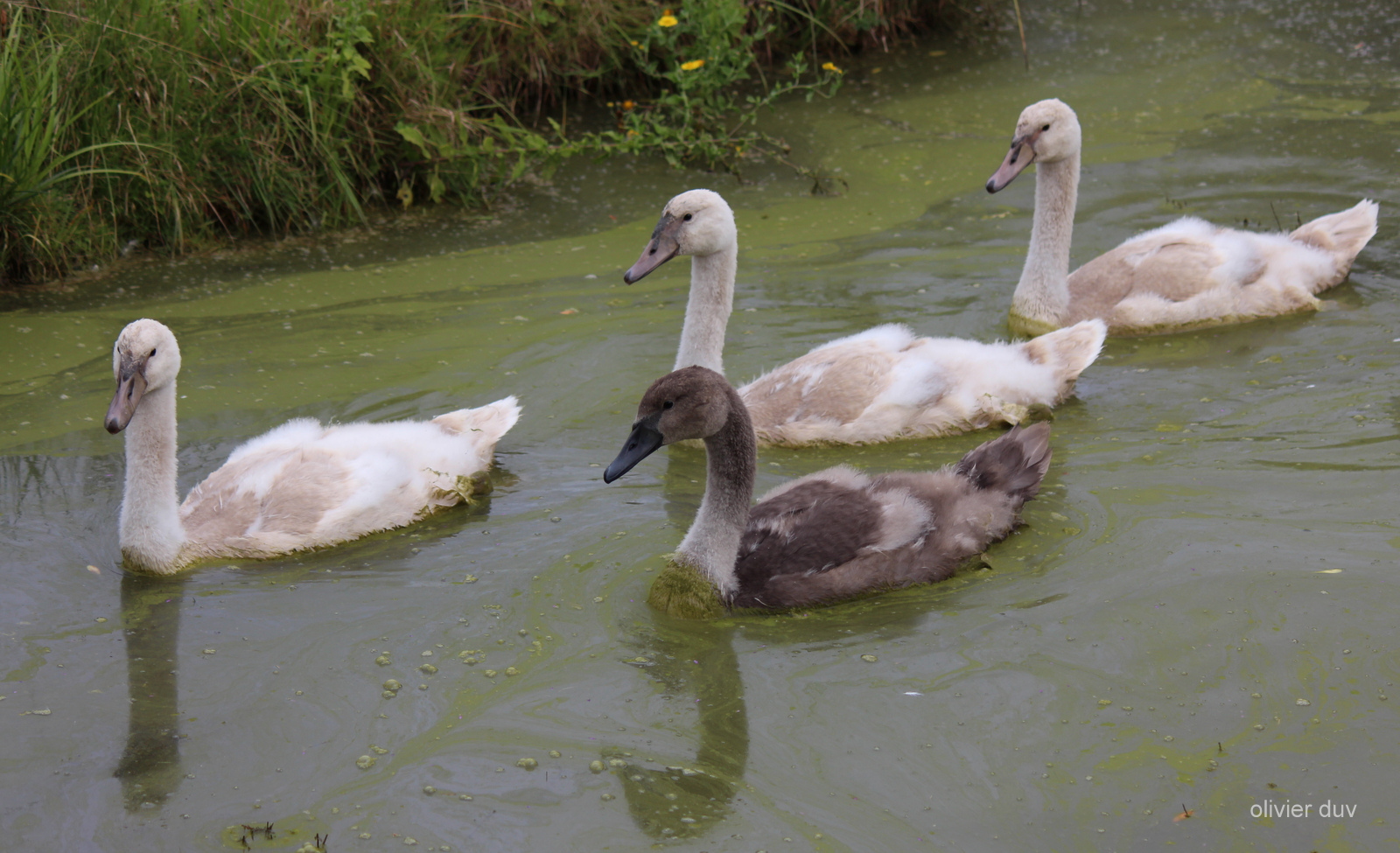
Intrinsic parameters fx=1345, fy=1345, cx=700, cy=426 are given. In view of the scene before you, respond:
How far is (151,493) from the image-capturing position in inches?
190

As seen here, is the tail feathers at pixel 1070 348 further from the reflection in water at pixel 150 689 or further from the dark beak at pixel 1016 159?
the reflection in water at pixel 150 689

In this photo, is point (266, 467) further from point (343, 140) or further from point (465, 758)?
point (343, 140)

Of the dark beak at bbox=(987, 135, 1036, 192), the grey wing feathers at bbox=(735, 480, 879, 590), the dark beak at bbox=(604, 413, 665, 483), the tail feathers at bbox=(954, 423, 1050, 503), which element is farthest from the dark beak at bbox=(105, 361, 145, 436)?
the dark beak at bbox=(987, 135, 1036, 192)

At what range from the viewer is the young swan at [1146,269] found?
266 inches

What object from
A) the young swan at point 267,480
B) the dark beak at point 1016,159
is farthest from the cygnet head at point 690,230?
the dark beak at point 1016,159

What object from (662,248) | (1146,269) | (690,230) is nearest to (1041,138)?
(1146,269)

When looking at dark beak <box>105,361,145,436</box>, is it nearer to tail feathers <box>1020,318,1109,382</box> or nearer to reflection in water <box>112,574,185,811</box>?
reflection in water <box>112,574,185,811</box>

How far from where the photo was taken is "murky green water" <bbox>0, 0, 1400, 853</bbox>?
347cm

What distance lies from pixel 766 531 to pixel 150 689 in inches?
78.8

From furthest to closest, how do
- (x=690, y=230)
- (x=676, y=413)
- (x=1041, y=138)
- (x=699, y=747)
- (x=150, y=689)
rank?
(x=1041, y=138) < (x=690, y=230) < (x=676, y=413) < (x=150, y=689) < (x=699, y=747)

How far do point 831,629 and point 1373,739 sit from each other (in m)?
1.55

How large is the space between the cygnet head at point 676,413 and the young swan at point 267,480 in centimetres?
116

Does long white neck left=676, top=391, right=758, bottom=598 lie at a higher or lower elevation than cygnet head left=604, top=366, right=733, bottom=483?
lower

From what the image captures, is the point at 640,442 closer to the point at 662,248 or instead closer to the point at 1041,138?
the point at 662,248
